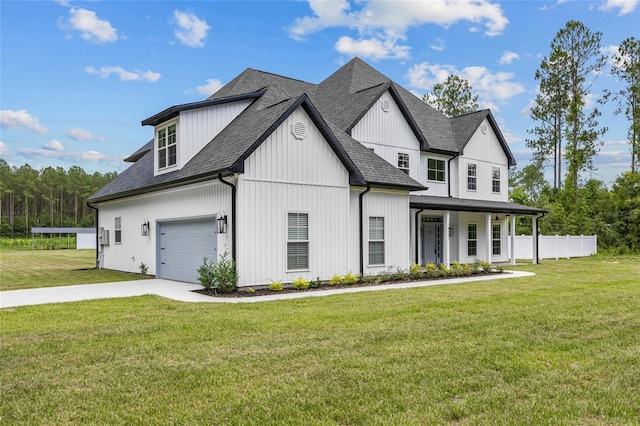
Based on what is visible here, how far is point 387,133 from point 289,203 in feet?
25.4

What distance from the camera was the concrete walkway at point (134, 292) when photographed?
1060 centimetres

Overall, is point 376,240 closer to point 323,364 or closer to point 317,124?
point 317,124

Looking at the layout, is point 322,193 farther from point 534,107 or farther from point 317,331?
point 534,107

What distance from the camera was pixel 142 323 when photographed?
25.1 ft

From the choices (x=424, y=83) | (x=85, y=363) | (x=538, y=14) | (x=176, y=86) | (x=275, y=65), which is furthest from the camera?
(x=424, y=83)

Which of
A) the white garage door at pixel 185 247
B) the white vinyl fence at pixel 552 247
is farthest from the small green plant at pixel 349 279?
the white vinyl fence at pixel 552 247

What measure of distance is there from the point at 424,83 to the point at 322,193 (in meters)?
29.5

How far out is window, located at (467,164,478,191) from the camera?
22359 mm

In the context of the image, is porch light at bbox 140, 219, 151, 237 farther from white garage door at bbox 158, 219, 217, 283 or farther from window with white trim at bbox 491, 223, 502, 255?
window with white trim at bbox 491, 223, 502, 255

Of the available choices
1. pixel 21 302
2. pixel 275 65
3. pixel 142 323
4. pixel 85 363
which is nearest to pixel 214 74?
pixel 275 65

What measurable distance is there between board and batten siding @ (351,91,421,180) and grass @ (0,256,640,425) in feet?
33.9

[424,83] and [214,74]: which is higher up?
[424,83]

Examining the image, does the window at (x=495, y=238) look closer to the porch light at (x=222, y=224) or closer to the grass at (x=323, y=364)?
the grass at (x=323, y=364)

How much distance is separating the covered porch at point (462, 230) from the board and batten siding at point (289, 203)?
5620 millimetres
